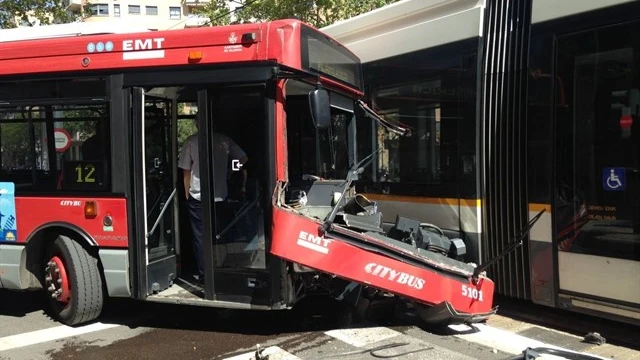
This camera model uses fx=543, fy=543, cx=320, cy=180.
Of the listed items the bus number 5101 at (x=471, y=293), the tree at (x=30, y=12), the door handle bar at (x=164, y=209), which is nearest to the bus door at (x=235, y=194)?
the door handle bar at (x=164, y=209)

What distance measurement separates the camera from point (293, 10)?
50.0 feet

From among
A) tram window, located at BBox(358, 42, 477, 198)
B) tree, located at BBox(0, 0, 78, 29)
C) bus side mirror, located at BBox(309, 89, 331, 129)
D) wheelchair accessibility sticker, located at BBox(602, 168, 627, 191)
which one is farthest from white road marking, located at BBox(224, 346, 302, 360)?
tree, located at BBox(0, 0, 78, 29)

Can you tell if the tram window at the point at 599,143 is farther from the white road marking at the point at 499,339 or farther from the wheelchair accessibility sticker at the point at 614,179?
the white road marking at the point at 499,339

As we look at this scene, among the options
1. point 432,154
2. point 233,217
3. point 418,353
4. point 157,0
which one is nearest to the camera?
point 418,353

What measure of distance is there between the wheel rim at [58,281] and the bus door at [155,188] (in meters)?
0.87

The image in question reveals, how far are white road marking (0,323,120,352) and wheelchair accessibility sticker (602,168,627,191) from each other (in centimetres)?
486

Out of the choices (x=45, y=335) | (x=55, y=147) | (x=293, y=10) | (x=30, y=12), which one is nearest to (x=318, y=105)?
(x=55, y=147)

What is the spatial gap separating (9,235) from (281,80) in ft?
11.0

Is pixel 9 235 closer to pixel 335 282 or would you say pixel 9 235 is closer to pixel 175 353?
pixel 175 353

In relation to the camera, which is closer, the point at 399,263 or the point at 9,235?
the point at 399,263

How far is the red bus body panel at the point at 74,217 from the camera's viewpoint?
5195 mm

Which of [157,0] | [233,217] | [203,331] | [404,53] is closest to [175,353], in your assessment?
[203,331]

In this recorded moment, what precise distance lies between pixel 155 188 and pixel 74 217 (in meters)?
0.82

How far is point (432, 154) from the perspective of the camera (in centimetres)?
622
